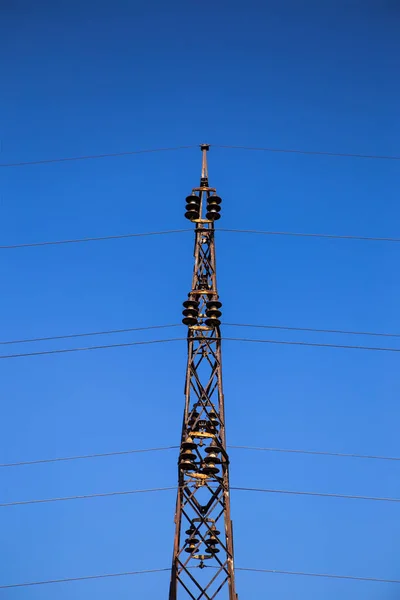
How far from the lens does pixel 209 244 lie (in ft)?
98.1

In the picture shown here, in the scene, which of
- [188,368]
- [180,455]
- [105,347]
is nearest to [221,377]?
[188,368]

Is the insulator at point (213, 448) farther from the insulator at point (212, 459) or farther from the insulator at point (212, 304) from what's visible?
the insulator at point (212, 304)

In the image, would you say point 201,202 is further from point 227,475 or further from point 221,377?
point 227,475

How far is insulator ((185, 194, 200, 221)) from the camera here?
3036 centimetres

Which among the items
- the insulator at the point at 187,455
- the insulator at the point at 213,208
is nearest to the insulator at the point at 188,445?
the insulator at the point at 187,455

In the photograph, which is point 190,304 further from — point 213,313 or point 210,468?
point 210,468

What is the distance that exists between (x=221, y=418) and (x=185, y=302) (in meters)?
3.43

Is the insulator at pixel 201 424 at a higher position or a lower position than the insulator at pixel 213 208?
lower

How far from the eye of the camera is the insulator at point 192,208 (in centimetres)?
3036

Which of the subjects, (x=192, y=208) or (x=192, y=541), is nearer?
(x=192, y=541)

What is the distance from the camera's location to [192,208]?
99.8ft

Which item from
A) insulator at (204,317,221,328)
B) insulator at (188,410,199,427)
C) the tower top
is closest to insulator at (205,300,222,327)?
insulator at (204,317,221,328)

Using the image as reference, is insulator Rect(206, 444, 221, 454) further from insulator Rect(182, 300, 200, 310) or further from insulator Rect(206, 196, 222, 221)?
insulator Rect(206, 196, 222, 221)

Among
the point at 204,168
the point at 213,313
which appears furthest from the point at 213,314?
the point at 204,168
